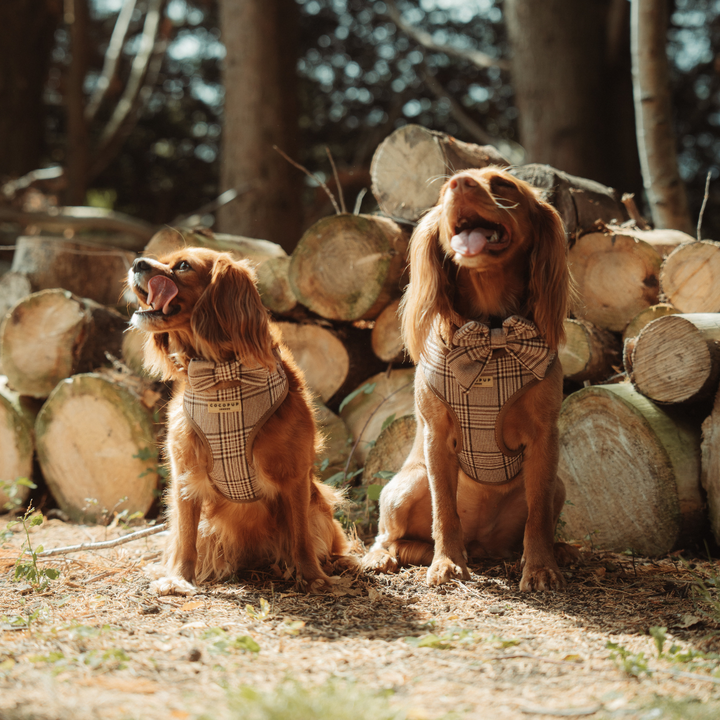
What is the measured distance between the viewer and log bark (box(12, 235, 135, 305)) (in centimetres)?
510

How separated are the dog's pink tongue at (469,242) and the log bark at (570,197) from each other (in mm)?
1221

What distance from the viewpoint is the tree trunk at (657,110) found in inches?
195

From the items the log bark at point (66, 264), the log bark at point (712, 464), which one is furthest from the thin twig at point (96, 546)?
the log bark at point (712, 464)

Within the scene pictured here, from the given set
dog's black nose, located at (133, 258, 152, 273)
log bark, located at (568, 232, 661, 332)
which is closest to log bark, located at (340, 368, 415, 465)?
log bark, located at (568, 232, 661, 332)

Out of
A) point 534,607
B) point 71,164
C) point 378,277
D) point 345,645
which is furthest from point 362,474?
point 71,164

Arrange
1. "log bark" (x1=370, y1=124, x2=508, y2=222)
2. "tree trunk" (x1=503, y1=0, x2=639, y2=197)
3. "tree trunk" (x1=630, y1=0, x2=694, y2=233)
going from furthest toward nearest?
1. "tree trunk" (x1=503, y1=0, x2=639, y2=197)
2. "tree trunk" (x1=630, y1=0, x2=694, y2=233)
3. "log bark" (x1=370, y1=124, x2=508, y2=222)

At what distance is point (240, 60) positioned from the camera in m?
7.00

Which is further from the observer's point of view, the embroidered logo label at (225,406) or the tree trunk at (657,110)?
the tree trunk at (657,110)

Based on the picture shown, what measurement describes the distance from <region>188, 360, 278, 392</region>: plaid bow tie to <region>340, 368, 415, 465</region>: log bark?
1.32 metres

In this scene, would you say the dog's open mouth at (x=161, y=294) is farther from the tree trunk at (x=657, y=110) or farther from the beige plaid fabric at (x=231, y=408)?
the tree trunk at (x=657, y=110)

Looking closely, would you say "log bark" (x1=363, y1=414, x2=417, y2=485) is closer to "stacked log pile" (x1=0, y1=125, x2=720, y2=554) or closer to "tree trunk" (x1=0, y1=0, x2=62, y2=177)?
"stacked log pile" (x1=0, y1=125, x2=720, y2=554)

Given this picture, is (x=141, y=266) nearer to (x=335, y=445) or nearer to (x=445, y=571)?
(x=445, y=571)

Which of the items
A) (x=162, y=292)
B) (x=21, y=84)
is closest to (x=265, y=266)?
(x=162, y=292)

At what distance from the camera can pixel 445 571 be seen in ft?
9.16
